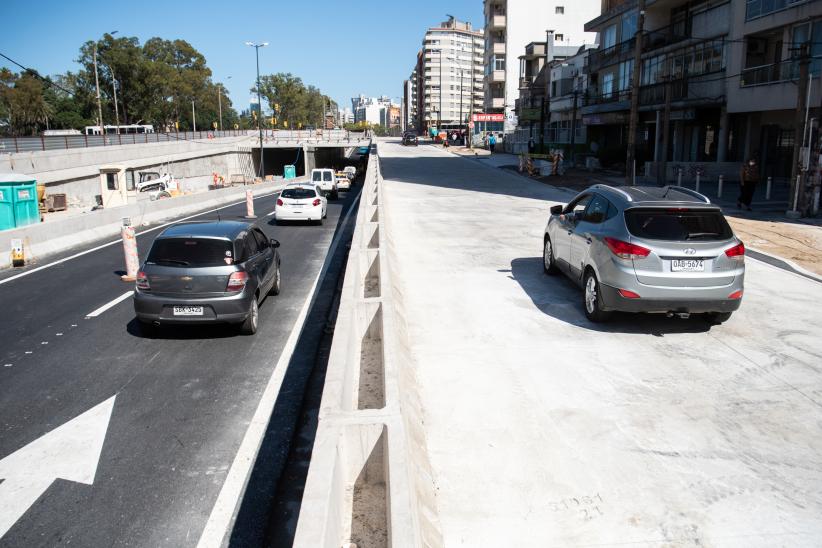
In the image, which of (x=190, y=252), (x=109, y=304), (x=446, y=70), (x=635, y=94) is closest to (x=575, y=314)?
(x=190, y=252)

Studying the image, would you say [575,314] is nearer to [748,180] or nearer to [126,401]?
[126,401]

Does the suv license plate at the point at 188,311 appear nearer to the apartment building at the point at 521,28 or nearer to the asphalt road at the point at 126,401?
the asphalt road at the point at 126,401

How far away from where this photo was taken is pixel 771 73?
30.1m

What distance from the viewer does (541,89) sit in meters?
70.4

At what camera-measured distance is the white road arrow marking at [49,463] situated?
5.44 m

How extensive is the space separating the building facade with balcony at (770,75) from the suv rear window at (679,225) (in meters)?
21.0

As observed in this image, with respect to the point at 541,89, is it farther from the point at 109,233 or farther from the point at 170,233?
the point at 170,233

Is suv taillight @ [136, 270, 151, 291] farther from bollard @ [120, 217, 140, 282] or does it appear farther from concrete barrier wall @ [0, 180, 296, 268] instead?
concrete barrier wall @ [0, 180, 296, 268]

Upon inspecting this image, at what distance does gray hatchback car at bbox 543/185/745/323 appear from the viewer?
27.9 ft

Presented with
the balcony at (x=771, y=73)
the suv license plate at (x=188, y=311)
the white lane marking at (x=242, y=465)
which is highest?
the balcony at (x=771, y=73)

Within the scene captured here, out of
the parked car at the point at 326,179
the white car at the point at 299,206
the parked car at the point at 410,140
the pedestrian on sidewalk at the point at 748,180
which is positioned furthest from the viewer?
the parked car at the point at 410,140

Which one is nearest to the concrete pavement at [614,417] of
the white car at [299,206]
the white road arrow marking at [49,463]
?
the white road arrow marking at [49,463]

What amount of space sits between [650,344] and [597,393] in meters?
2.02

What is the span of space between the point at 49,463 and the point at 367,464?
339 cm
